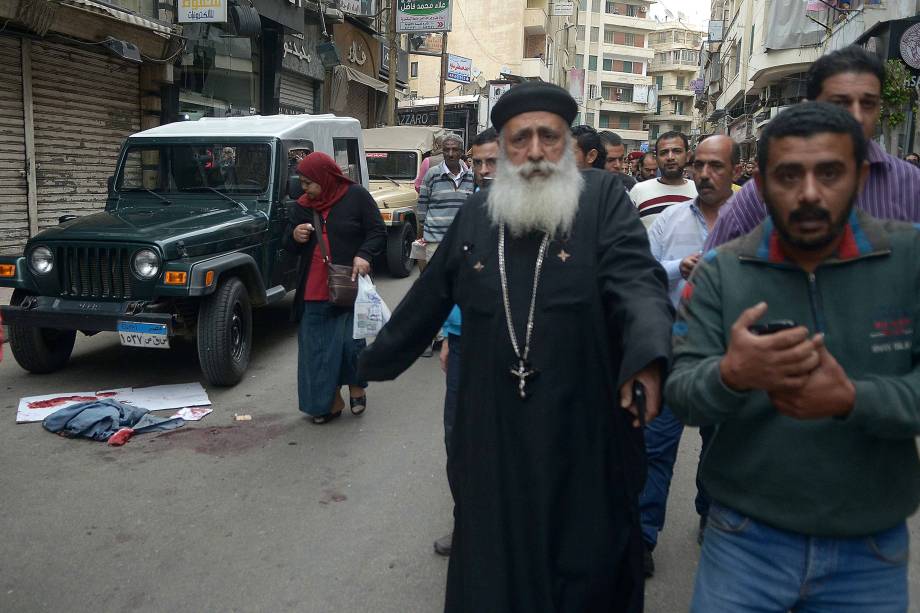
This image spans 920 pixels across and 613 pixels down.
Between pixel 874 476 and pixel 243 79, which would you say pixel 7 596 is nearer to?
pixel 874 476

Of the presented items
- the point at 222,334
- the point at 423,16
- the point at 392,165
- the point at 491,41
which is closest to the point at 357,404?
the point at 222,334

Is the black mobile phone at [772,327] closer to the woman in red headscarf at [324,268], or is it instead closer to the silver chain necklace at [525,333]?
the silver chain necklace at [525,333]

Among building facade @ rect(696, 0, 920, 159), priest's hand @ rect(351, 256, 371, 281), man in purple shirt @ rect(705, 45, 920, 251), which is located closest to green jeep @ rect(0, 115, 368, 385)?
priest's hand @ rect(351, 256, 371, 281)

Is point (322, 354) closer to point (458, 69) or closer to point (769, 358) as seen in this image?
point (769, 358)

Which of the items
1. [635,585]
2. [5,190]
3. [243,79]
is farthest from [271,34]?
[635,585]

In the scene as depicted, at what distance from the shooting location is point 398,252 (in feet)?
39.6

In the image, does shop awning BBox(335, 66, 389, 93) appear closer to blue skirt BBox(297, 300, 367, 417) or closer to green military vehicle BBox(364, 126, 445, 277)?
green military vehicle BBox(364, 126, 445, 277)

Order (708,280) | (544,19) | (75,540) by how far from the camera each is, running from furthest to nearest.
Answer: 1. (544,19)
2. (75,540)
3. (708,280)

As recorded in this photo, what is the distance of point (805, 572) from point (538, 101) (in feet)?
4.90

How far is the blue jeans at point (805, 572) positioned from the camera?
1.71 metres

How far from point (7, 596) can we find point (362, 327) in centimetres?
250

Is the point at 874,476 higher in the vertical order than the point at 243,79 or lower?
lower

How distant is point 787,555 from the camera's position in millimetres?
1729

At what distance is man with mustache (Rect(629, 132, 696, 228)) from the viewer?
15.8ft
